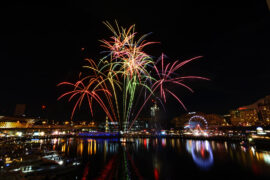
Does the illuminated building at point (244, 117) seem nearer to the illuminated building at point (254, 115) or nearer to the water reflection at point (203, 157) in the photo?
the illuminated building at point (254, 115)

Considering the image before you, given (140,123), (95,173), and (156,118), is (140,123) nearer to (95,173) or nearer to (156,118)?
(156,118)

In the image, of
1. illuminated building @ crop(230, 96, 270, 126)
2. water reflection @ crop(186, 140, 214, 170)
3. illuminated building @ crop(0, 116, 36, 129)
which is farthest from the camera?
illuminated building @ crop(230, 96, 270, 126)

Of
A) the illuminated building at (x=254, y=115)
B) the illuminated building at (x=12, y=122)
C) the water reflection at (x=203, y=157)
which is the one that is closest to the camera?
the water reflection at (x=203, y=157)

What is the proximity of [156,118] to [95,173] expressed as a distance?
130274mm

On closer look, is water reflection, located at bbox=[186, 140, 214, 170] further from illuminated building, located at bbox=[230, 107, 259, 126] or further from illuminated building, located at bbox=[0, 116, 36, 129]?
illuminated building, located at bbox=[230, 107, 259, 126]

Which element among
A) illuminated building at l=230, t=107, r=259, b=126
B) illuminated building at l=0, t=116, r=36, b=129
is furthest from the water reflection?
illuminated building at l=230, t=107, r=259, b=126

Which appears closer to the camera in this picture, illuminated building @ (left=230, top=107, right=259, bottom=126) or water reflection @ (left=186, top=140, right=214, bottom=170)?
water reflection @ (left=186, top=140, right=214, bottom=170)

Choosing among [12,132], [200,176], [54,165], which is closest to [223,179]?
[200,176]

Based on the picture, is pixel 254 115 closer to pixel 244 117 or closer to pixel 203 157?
pixel 244 117

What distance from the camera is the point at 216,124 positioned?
12775 centimetres

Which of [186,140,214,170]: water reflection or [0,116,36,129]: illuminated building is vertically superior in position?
[0,116,36,129]: illuminated building

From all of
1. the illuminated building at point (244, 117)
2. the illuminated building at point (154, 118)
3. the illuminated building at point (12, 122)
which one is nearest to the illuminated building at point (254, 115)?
the illuminated building at point (244, 117)

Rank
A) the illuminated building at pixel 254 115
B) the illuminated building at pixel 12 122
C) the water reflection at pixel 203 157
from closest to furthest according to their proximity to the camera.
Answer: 1. the water reflection at pixel 203 157
2. the illuminated building at pixel 12 122
3. the illuminated building at pixel 254 115

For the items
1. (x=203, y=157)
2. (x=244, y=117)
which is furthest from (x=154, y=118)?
(x=203, y=157)
